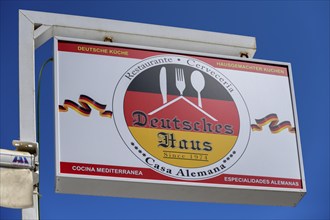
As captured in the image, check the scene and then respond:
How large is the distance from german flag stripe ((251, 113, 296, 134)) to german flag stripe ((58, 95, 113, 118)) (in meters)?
1.23

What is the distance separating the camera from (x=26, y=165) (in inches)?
286

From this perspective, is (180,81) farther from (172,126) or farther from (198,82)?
(172,126)

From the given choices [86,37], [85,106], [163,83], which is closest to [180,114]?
[163,83]

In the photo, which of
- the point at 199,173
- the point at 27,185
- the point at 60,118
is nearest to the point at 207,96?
the point at 199,173

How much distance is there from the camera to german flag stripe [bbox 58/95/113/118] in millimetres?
7762

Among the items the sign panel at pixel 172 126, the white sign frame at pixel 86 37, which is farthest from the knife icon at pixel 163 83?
the white sign frame at pixel 86 37

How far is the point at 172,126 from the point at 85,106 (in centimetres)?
70

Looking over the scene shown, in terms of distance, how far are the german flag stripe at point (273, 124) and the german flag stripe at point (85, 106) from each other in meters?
1.23

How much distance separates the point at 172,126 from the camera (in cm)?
802

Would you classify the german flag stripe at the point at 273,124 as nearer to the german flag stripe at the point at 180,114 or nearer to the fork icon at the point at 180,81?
the german flag stripe at the point at 180,114

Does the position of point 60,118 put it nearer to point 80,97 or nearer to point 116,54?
point 80,97

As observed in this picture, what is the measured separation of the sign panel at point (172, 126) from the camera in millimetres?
7648

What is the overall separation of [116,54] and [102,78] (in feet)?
0.99

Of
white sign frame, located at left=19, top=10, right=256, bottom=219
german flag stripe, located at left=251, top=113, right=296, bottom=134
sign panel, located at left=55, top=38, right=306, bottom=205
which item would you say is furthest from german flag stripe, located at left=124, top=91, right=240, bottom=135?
white sign frame, located at left=19, top=10, right=256, bottom=219
